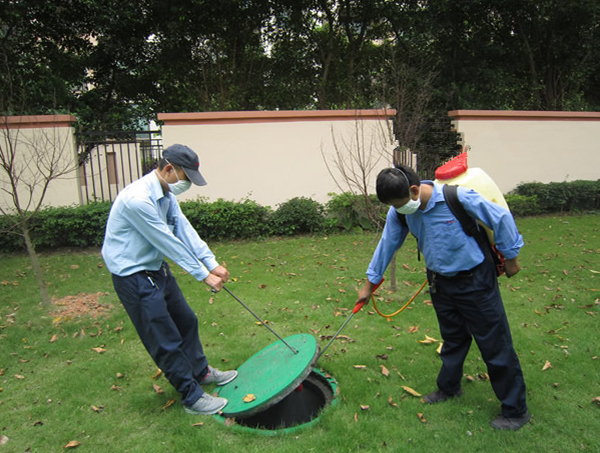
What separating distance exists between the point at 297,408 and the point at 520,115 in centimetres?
1030

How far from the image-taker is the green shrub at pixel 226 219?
26.9 ft

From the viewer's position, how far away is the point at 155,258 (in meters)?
2.98

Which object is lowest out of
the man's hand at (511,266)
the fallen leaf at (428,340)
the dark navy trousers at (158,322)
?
the fallen leaf at (428,340)

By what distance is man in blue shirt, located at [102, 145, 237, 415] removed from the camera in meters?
2.84

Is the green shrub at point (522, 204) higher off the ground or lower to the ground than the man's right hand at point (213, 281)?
lower

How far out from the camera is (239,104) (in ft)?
44.7

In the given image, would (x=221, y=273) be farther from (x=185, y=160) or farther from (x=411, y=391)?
(x=411, y=391)

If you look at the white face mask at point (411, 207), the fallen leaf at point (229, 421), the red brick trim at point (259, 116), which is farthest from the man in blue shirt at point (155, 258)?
the red brick trim at point (259, 116)

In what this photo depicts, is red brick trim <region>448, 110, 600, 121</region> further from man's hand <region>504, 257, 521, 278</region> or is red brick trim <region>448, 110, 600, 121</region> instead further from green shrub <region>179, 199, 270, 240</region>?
man's hand <region>504, 257, 521, 278</region>

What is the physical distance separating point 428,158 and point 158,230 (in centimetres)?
784

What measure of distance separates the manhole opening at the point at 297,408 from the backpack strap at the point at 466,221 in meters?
1.66

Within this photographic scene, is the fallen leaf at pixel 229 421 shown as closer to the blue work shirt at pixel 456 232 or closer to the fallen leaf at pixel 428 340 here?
the blue work shirt at pixel 456 232

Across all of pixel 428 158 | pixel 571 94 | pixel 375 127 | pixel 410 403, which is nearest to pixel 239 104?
pixel 375 127

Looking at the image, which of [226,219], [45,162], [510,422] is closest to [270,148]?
[226,219]
